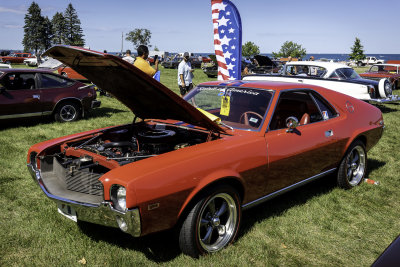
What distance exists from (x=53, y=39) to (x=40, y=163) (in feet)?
293

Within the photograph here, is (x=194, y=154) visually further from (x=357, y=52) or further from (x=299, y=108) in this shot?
(x=357, y=52)

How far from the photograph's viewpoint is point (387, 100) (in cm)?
1095

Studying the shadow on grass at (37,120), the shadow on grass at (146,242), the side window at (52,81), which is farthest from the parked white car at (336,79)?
the shadow on grass at (146,242)

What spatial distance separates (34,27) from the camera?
78.8 metres

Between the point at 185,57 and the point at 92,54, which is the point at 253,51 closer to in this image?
the point at 185,57

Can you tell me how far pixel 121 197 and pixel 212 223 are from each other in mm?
893

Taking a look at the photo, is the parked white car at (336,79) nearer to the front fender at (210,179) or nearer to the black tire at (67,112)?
the black tire at (67,112)

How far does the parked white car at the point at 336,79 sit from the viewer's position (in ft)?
34.6

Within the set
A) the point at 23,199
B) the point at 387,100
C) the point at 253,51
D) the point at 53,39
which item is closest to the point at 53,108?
the point at 23,199

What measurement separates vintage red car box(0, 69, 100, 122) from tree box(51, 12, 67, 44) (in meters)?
83.5

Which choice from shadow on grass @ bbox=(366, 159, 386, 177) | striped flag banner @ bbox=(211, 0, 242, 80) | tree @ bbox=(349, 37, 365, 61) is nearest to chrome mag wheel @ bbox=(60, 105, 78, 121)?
striped flag banner @ bbox=(211, 0, 242, 80)

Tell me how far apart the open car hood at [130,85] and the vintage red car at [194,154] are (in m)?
0.02

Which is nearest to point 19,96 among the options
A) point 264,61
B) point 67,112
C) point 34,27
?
point 67,112

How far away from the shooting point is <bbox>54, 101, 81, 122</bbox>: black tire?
8437mm
